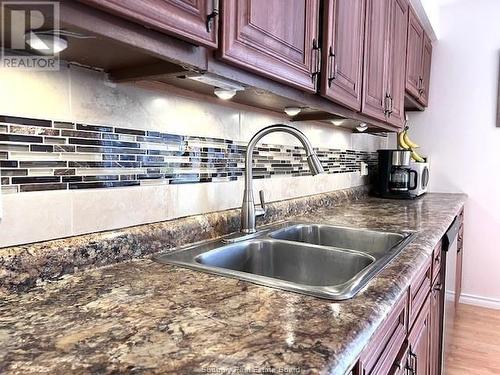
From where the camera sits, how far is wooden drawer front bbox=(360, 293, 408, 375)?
0.66m

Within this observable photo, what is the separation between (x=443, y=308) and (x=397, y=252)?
2.63 feet

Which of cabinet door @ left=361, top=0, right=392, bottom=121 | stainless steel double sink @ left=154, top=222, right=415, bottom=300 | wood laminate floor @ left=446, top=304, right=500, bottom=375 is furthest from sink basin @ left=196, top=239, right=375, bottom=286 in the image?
wood laminate floor @ left=446, top=304, right=500, bottom=375

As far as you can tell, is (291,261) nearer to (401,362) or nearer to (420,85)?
(401,362)

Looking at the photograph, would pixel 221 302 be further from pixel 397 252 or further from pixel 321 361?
pixel 397 252

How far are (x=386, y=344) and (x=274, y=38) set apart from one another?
30.5 inches

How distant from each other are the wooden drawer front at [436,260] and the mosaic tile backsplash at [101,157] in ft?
2.72

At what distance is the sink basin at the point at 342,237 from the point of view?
1.33 m

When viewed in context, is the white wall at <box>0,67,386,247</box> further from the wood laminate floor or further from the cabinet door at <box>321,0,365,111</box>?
the wood laminate floor

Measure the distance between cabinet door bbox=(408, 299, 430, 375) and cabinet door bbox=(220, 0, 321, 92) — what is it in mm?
813

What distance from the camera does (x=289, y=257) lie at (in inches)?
46.0

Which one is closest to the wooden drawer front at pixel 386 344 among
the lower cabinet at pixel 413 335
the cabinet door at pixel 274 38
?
the lower cabinet at pixel 413 335

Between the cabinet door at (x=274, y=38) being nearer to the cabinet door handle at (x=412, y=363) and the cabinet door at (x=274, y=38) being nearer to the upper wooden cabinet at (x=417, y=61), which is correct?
the cabinet door handle at (x=412, y=363)

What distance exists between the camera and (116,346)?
1.59 ft

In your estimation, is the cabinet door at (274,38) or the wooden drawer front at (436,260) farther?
the wooden drawer front at (436,260)
